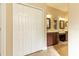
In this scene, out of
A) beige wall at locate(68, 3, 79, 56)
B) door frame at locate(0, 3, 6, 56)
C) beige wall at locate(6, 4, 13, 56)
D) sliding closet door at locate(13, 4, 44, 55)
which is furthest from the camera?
sliding closet door at locate(13, 4, 44, 55)

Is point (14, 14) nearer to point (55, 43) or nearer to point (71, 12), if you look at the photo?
point (71, 12)

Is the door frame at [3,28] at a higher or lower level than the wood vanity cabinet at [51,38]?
higher

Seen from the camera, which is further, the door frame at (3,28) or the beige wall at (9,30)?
the beige wall at (9,30)

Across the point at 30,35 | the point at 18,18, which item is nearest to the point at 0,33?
the point at 18,18

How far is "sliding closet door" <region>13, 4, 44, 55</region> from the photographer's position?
13.0 feet

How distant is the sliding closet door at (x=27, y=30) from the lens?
13.0 feet

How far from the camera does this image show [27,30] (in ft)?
15.3

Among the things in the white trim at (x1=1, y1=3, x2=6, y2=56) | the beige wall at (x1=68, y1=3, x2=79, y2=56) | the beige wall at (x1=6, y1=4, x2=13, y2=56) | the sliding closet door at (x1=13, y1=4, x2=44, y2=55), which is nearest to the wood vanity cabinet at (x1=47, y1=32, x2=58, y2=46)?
the sliding closet door at (x1=13, y1=4, x2=44, y2=55)

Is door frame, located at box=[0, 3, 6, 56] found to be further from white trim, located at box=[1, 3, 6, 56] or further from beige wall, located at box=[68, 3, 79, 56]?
beige wall, located at box=[68, 3, 79, 56]

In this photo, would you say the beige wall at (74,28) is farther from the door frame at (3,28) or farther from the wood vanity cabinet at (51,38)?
the wood vanity cabinet at (51,38)

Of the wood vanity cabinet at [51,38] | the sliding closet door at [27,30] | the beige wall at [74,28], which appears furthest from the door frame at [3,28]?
the wood vanity cabinet at [51,38]

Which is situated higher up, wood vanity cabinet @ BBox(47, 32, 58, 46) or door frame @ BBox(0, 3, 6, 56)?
door frame @ BBox(0, 3, 6, 56)

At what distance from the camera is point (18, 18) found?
4.11 m

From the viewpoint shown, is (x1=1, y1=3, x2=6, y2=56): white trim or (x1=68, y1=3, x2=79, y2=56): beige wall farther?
(x1=1, y1=3, x2=6, y2=56): white trim
